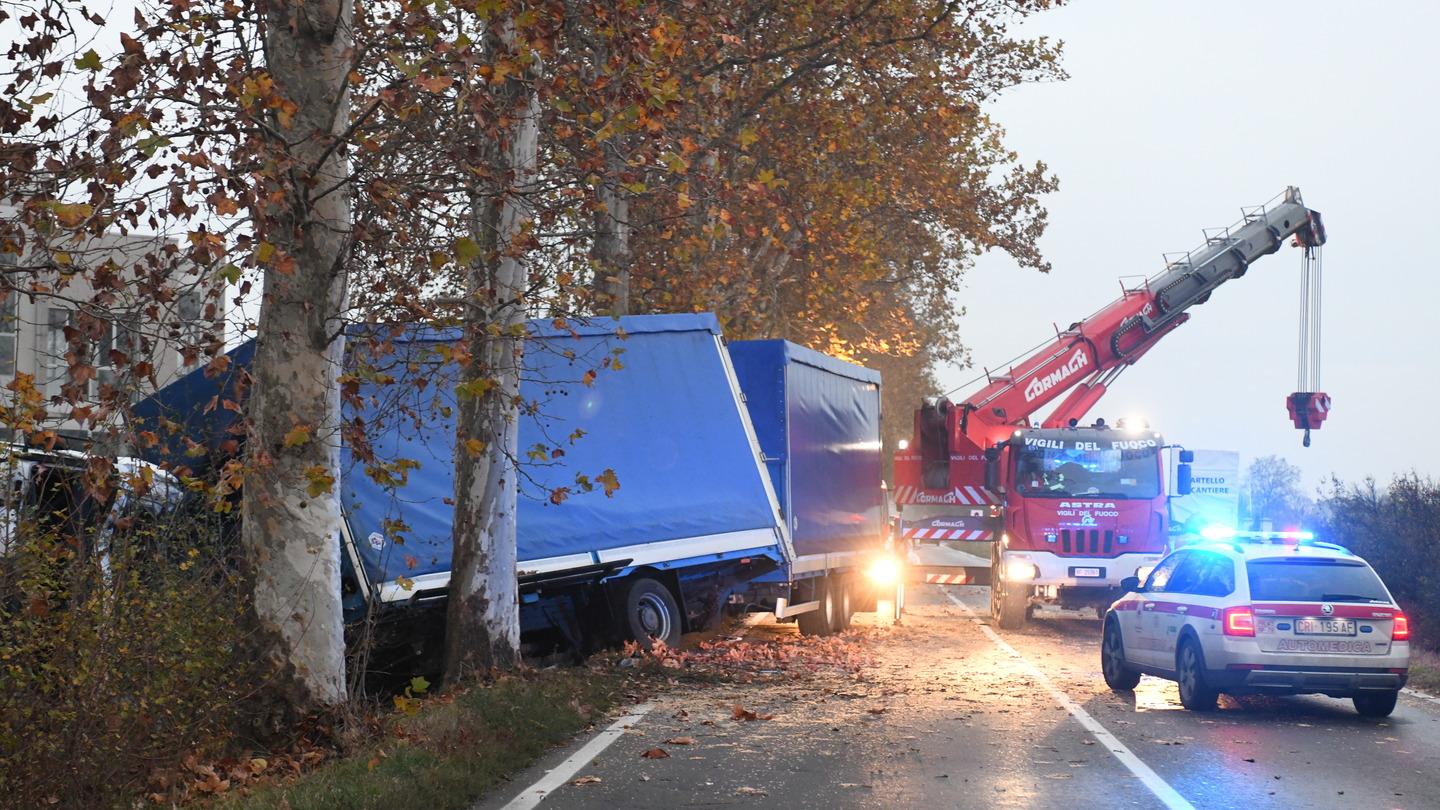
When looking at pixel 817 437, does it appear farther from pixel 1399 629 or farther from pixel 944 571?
pixel 1399 629

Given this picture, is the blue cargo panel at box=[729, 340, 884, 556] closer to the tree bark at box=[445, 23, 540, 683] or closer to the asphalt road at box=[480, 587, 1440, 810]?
the asphalt road at box=[480, 587, 1440, 810]

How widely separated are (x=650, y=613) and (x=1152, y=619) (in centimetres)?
492

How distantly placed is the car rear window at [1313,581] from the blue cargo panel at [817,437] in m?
6.30

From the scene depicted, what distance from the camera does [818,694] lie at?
15117 mm

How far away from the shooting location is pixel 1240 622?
14.0m

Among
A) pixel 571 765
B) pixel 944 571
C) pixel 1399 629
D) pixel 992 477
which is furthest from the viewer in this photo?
pixel 944 571

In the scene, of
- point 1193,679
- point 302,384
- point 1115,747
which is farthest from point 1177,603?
point 302,384

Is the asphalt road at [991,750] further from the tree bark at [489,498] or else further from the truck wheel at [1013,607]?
the truck wheel at [1013,607]

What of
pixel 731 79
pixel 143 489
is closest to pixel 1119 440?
pixel 731 79

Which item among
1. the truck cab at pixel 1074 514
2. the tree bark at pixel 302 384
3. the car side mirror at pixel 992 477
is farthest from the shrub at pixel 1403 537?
the tree bark at pixel 302 384

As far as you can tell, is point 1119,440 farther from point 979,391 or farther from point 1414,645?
point 1414,645

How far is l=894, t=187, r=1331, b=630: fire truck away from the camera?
24844 mm

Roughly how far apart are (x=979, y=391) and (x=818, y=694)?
13.2 meters

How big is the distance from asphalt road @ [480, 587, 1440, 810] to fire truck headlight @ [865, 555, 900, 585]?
7951 millimetres
